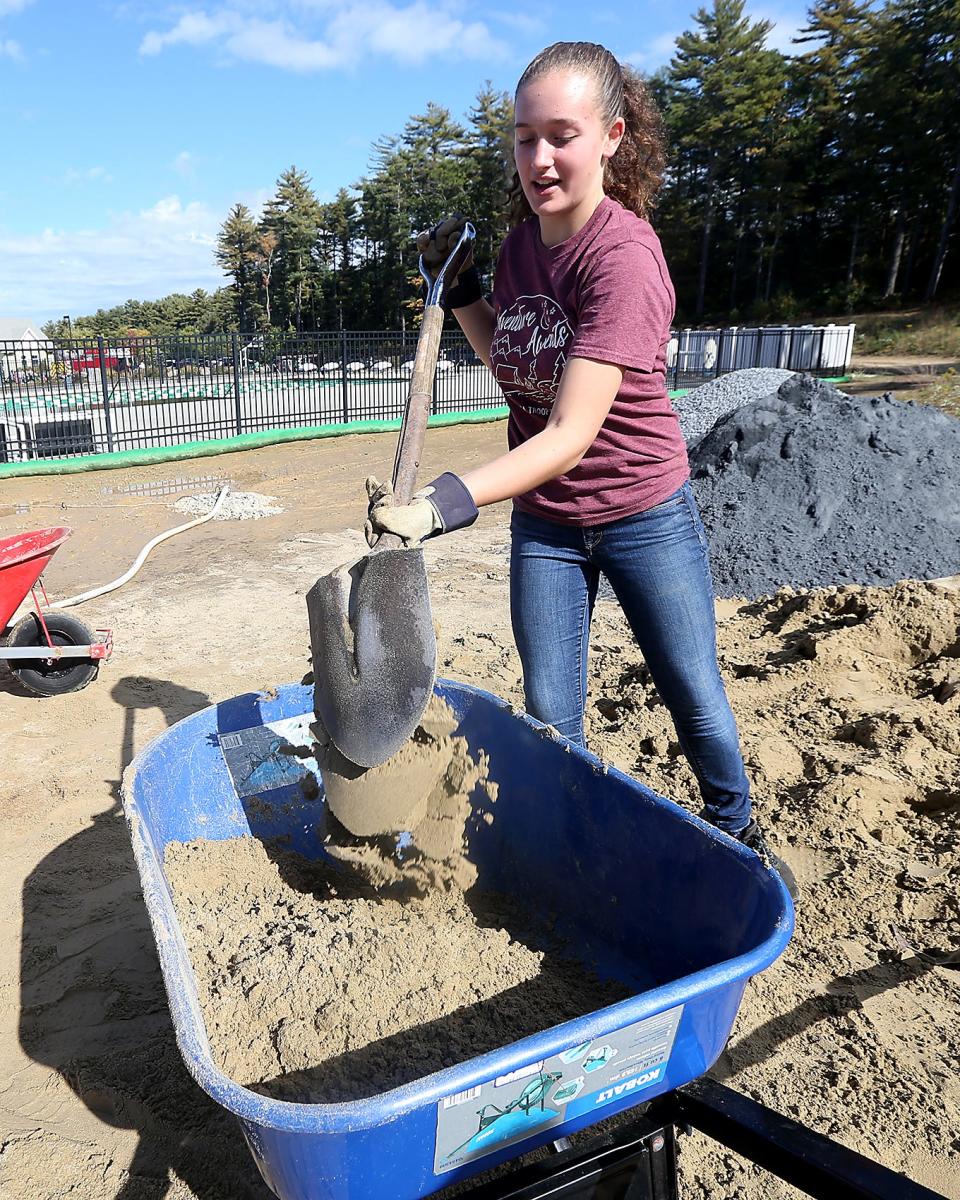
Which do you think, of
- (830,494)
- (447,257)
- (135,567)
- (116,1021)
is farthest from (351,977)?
(830,494)

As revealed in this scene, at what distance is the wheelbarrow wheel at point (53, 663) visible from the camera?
367 cm

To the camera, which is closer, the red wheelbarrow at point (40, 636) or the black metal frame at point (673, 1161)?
the black metal frame at point (673, 1161)

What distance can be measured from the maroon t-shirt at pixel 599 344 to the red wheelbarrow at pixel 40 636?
7.61 feet

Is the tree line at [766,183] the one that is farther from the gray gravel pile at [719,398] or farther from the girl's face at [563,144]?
the girl's face at [563,144]

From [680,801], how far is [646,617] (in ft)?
3.23

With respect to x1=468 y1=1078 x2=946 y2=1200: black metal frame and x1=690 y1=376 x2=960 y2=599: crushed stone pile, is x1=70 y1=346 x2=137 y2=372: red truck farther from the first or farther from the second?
x1=468 y1=1078 x2=946 y2=1200: black metal frame

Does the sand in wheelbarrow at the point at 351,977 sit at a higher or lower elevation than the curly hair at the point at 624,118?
lower

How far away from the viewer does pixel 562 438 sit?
61.6 inches

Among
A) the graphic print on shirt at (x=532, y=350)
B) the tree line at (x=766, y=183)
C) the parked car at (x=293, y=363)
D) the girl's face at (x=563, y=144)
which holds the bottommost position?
the parked car at (x=293, y=363)

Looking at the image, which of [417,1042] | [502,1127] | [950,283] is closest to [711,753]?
[417,1042]

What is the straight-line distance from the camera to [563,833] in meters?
1.91

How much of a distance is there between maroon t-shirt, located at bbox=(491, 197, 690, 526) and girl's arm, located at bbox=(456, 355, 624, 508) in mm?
37

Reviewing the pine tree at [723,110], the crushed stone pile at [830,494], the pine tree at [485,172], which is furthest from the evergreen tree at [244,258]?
the crushed stone pile at [830,494]

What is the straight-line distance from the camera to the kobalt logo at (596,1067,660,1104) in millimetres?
1194
